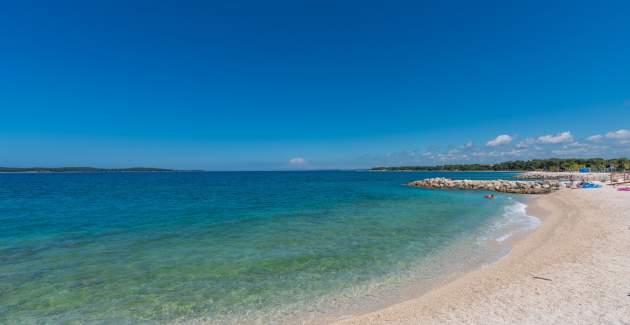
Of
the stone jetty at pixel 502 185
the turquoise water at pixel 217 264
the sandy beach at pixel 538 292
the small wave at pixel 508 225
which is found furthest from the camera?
the stone jetty at pixel 502 185

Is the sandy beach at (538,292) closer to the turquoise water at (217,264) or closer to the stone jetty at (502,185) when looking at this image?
the turquoise water at (217,264)

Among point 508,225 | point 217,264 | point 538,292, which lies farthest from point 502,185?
point 217,264

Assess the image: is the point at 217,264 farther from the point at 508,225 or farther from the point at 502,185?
the point at 502,185

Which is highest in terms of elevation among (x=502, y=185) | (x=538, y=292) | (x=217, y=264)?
(x=502, y=185)

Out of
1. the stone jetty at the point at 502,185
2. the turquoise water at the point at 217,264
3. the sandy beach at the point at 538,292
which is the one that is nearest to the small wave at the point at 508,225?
the turquoise water at the point at 217,264

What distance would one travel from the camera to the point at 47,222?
61.5 ft

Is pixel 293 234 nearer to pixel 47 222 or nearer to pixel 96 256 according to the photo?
pixel 96 256

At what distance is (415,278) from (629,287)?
5178mm

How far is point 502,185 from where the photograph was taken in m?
45.1

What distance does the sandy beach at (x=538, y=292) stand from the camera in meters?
5.96

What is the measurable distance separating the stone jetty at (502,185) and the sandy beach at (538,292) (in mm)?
33940

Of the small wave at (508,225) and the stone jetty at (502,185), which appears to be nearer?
the small wave at (508,225)

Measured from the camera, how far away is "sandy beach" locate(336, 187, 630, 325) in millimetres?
5957

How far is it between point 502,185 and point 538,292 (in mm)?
45603
